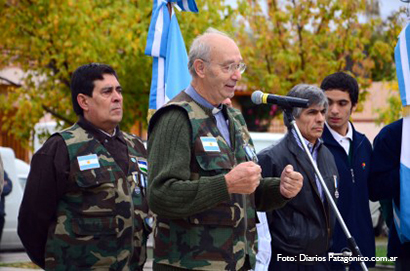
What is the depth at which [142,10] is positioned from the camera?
14562 millimetres

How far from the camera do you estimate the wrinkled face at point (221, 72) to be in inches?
171

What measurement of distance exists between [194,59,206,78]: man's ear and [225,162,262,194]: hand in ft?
2.05

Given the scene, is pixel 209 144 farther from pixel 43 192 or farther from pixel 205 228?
pixel 43 192

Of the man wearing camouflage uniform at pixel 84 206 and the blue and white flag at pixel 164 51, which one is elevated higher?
the blue and white flag at pixel 164 51

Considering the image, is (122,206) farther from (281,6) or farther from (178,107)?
(281,6)

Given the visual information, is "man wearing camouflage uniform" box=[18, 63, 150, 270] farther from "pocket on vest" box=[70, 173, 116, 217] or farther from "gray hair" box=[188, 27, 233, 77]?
"gray hair" box=[188, 27, 233, 77]

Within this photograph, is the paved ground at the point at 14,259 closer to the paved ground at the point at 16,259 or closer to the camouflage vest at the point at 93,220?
the paved ground at the point at 16,259

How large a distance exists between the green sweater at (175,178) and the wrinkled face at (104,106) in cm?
117

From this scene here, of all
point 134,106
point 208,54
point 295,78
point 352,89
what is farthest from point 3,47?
point 208,54

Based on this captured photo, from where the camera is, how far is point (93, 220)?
5.11 m

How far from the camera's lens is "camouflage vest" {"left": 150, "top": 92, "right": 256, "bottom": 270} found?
13.7 feet

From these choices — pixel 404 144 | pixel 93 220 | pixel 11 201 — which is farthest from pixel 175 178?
pixel 11 201

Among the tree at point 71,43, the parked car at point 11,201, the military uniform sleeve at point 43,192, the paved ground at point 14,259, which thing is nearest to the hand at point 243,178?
the military uniform sleeve at point 43,192

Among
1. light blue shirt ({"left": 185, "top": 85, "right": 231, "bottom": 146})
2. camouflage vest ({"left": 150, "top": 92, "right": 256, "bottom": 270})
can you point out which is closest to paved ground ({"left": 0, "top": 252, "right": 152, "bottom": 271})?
light blue shirt ({"left": 185, "top": 85, "right": 231, "bottom": 146})
